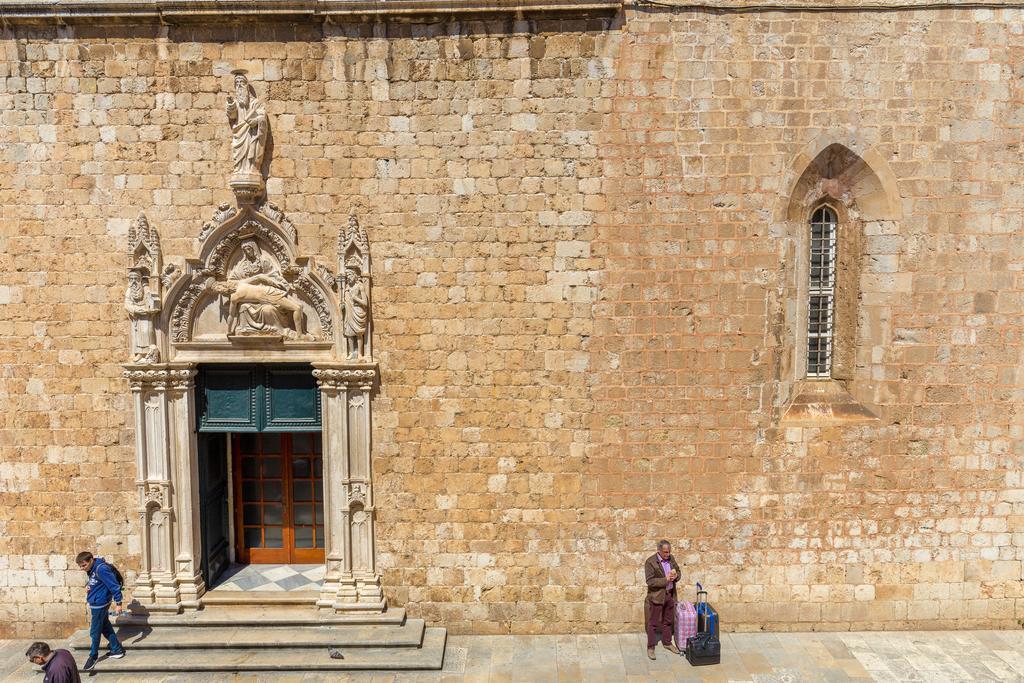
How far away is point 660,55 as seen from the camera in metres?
7.90

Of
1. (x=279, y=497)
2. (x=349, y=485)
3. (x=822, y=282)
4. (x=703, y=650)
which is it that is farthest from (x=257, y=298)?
(x=822, y=282)

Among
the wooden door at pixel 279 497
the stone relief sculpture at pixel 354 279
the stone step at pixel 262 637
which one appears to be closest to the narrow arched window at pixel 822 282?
the stone relief sculpture at pixel 354 279

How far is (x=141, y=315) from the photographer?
8031 millimetres

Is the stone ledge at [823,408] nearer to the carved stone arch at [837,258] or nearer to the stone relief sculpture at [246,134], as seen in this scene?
the carved stone arch at [837,258]

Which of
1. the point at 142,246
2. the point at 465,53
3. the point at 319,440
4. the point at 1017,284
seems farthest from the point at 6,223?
the point at 1017,284

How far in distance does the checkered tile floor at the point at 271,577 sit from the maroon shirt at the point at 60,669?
2.63m

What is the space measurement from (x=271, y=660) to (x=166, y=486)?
2500 mm

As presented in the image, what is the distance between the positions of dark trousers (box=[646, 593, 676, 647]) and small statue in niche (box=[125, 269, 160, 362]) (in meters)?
6.76

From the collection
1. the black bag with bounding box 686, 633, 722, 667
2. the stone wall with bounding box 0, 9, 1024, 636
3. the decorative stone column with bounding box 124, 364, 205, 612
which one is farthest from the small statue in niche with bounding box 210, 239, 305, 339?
the black bag with bounding box 686, 633, 722, 667

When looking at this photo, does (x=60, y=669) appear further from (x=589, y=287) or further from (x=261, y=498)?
(x=589, y=287)

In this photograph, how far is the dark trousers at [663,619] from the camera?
25.8ft

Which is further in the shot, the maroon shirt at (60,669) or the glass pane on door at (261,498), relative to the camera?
the glass pane on door at (261,498)

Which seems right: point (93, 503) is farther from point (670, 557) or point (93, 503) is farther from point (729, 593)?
point (729, 593)

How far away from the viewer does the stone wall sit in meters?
7.92
